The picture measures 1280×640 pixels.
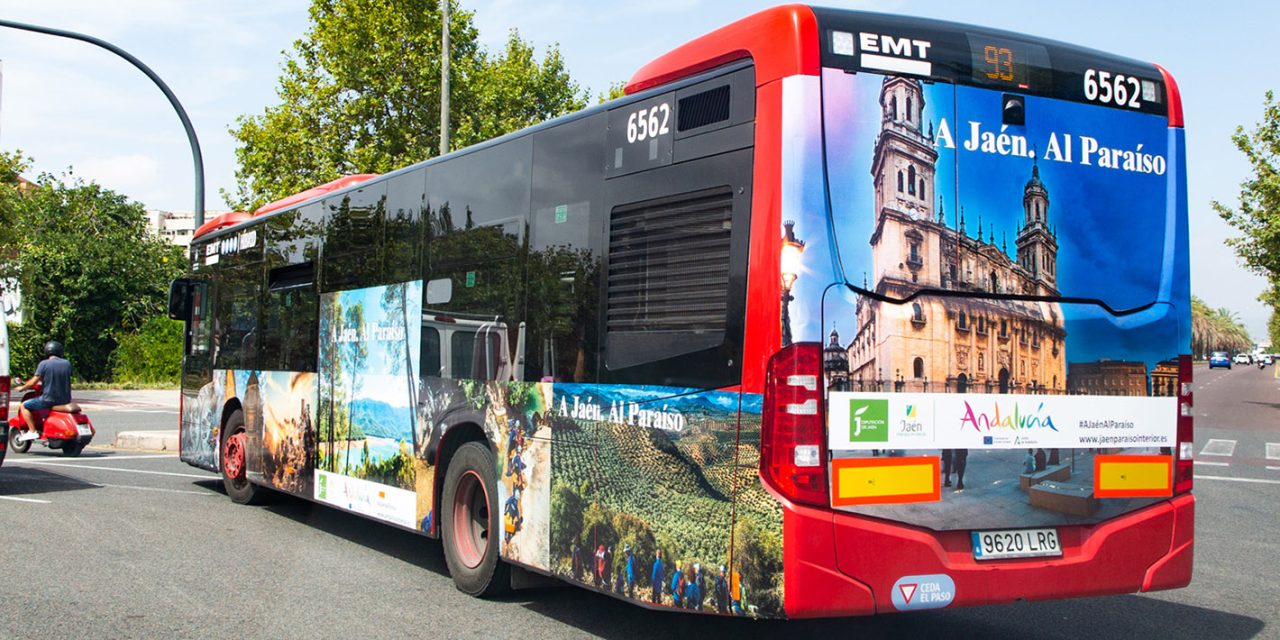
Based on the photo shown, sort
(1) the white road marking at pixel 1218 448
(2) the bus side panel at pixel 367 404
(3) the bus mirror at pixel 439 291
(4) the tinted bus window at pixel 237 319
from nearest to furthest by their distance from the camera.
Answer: (3) the bus mirror at pixel 439 291, (2) the bus side panel at pixel 367 404, (4) the tinted bus window at pixel 237 319, (1) the white road marking at pixel 1218 448

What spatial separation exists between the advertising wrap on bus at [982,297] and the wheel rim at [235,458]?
25.8 ft

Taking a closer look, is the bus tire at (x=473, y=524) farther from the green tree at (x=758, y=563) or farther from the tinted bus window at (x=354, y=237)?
the green tree at (x=758, y=563)

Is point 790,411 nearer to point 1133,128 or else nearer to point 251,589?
point 1133,128

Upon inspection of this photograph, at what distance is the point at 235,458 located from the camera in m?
11.4

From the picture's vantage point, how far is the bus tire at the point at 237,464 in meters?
11.3

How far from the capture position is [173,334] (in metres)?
42.1

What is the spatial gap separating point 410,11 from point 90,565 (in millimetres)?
29540

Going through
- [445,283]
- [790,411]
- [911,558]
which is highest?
[445,283]

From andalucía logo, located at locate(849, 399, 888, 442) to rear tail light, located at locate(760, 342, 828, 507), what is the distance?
14 centimetres

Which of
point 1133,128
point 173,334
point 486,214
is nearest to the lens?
point 1133,128

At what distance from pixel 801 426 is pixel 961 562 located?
1016 mm

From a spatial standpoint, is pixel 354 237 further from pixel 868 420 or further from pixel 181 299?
pixel 868 420

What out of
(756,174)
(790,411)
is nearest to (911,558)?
(790,411)

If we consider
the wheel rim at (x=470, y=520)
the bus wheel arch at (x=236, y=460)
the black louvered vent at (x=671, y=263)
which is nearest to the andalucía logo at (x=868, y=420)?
the black louvered vent at (x=671, y=263)
